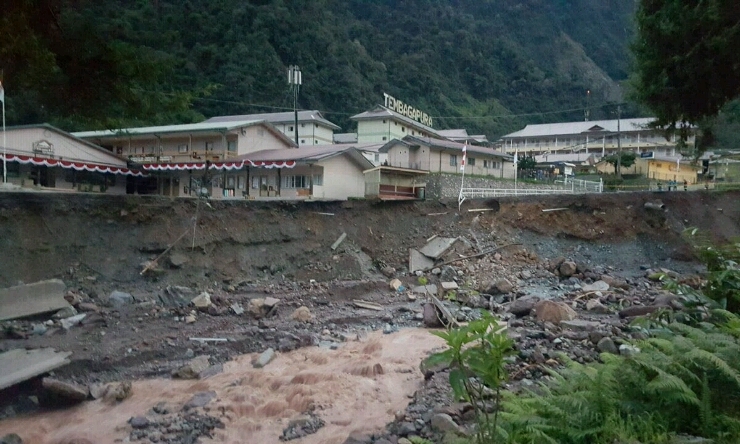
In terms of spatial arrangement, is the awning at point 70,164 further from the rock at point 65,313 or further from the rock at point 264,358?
the rock at point 264,358

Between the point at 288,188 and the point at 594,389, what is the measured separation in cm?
2491

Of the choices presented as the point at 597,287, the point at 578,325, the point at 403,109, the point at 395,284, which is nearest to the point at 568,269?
the point at 597,287

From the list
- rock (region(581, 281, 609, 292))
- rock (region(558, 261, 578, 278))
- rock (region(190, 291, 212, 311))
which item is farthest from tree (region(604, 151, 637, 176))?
rock (region(190, 291, 212, 311))

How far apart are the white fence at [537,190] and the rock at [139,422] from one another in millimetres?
21903

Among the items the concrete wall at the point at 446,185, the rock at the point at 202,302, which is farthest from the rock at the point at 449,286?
the rock at the point at 202,302

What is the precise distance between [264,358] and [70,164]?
19441mm

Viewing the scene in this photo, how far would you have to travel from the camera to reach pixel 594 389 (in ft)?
17.1

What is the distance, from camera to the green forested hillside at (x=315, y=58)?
6363mm

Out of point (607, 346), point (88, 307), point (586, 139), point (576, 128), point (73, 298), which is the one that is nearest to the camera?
point (607, 346)

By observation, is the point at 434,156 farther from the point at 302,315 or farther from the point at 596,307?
the point at 302,315

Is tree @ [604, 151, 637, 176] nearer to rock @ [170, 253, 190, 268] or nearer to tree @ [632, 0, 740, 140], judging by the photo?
tree @ [632, 0, 740, 140]

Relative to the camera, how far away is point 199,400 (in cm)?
1046

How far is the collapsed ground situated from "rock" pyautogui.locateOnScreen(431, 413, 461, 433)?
0.56ft

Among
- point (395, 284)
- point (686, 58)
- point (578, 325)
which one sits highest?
point (686, 58)
